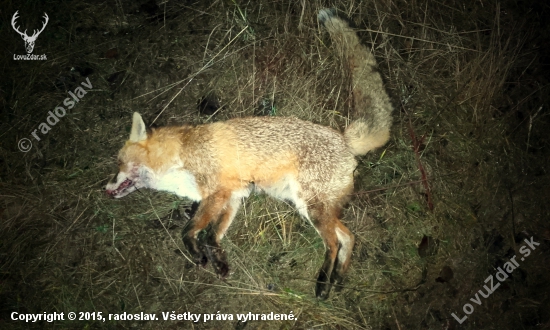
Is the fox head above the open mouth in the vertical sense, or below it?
above

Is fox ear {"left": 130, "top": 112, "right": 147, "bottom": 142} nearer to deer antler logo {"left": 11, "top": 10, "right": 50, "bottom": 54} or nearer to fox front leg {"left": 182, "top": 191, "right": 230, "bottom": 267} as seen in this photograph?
fox front leg {"left": 182, "top": 191, "right": 230, "bottom": 267}

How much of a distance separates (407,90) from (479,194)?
1.07 metres

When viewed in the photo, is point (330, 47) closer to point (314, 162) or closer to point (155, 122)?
point (314, 162)

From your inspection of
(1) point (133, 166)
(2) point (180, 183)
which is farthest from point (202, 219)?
(1) point (133, 166)

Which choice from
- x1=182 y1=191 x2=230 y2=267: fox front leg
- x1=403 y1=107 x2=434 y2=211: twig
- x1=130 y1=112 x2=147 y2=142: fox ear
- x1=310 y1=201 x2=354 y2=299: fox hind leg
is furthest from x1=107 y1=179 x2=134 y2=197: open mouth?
x1=403 y1=107 x2=434 y2=211: twig

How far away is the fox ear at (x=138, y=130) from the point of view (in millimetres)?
2727

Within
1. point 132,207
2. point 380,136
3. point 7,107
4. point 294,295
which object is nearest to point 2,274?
point 132,207

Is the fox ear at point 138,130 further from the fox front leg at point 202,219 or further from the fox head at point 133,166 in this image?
the fox front leg at point 202,219

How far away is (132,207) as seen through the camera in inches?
118

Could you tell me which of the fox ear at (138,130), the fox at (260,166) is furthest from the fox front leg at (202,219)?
the fox ear at (138,130)

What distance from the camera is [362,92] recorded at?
2908 millimetres

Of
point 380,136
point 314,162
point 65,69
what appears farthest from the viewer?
point 65,69

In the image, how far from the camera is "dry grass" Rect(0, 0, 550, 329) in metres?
2.95

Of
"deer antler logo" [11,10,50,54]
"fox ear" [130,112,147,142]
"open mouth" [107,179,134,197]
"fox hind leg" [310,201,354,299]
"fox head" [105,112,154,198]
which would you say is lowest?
"fox hind leg" [310,201,354,299]
